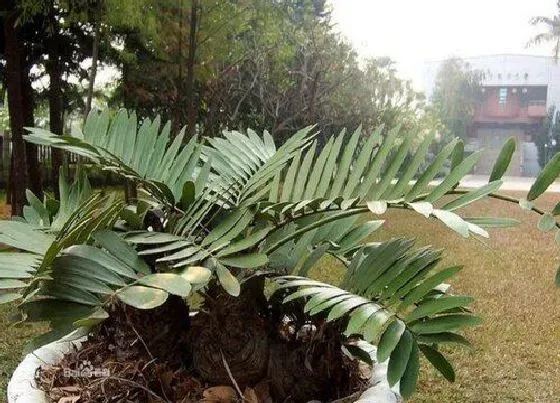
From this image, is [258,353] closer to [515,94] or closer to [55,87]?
[515,94]

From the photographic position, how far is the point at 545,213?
0.63m

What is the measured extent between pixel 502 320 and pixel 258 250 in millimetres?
1671

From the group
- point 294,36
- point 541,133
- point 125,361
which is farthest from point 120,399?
point 294,36

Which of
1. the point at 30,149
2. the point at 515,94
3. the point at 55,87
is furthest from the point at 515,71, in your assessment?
the point at 30,149

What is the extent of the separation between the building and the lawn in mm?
403

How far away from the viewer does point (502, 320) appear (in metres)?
2.21

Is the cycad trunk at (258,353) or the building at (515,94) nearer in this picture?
the cycad trunk at (258,353)

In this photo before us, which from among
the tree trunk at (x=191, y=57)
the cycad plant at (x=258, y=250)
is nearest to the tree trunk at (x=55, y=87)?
the tree trunk at (x=191, y=57)

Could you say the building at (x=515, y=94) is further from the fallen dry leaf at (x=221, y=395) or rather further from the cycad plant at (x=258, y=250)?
the fallen dry leaf at (x=221, y=395)

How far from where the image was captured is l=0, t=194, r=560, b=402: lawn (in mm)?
1613

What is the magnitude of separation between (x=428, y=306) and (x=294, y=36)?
5.63m

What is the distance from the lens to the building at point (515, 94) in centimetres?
307

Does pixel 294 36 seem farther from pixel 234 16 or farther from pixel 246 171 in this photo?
pixel 246 171

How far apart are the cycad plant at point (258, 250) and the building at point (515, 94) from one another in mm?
2313
